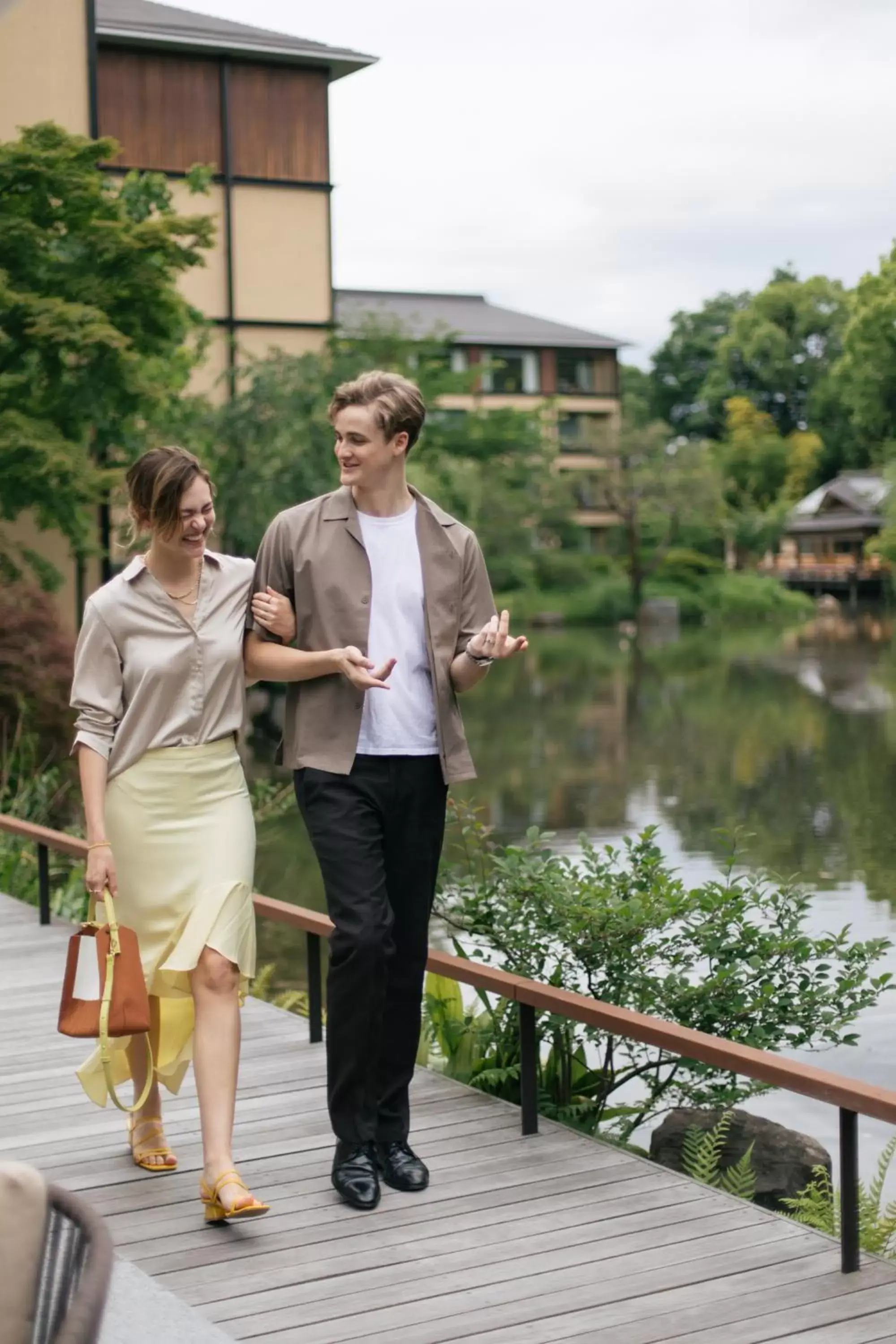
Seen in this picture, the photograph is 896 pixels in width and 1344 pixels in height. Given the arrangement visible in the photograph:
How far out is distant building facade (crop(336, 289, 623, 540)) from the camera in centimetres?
5862

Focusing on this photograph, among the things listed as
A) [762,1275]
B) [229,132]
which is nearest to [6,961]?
[762,1275]

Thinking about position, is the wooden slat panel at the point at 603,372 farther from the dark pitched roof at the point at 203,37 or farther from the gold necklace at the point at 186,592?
the gold necklace at the point at 186,592

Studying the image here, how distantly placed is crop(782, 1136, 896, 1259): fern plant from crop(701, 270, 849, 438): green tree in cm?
6941

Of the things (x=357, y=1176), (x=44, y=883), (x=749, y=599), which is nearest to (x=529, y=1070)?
(x=357, y=1176)

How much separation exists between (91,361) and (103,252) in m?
0.96

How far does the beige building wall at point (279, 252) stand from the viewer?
80.0ft

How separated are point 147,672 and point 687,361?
78.6m

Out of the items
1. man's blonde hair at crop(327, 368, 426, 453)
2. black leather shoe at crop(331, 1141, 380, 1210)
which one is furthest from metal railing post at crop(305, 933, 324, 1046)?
man's blonde hair at crop(327, 368, 426, 453)

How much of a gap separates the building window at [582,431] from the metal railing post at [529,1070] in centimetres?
4906

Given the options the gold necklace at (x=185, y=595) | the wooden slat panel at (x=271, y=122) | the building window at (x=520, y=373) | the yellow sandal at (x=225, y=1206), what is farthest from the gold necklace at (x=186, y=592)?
the building window at (x=520, y=373)

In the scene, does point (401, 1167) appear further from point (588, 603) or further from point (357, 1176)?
point (588, 603)

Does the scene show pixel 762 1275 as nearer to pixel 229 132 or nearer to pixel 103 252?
pixel 103 252

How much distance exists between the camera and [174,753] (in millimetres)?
3785

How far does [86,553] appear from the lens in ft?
53.9
